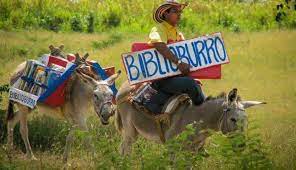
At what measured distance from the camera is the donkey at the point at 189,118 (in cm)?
898

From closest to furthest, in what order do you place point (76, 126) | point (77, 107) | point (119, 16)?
point (76, 126), point (77, 107), point (119, 16)

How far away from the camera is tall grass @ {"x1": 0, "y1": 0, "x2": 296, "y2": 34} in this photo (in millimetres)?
29469

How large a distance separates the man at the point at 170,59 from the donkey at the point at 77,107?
2.75ft

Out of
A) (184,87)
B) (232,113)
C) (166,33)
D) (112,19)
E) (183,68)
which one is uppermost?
(166,33)

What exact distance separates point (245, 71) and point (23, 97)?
10.5 meters

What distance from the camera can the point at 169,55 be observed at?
9445 mm

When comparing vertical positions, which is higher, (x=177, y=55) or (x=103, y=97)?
(x=177, y=55)

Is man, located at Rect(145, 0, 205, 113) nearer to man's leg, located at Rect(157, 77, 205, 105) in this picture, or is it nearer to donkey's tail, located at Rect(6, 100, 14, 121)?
man's leg, located at Rect(157, 77, 205, 105)

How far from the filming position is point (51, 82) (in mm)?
11352

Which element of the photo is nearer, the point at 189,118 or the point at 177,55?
the point at 189,118

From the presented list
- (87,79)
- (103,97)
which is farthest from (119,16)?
(103,97)

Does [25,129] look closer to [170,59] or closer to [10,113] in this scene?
[10,113]

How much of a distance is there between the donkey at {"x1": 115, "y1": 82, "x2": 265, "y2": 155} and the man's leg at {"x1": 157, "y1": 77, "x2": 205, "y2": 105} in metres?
0.11

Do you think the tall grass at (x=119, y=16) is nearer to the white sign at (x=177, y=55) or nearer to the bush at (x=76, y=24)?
the bush at (x=76, y=24)
